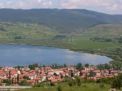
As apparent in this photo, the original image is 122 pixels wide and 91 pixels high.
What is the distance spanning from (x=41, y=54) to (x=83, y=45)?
18427 mm

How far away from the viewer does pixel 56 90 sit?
20.9 m

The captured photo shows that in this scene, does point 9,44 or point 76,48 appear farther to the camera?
point 9,44

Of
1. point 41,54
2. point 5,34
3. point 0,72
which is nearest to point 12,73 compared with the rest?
point 0,72

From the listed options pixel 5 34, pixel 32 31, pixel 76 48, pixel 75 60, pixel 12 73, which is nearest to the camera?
pixel 12 73

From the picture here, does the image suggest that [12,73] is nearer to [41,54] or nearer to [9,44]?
[41,54]

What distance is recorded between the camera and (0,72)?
136 feet

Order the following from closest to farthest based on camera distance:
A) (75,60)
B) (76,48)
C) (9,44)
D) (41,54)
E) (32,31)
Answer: (75,60) → (41,54) → (76,48) → (9,44) → (32,31)

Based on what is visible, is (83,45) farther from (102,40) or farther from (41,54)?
(41,54)

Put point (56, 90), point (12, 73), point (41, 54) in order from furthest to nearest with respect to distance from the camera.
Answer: point (41, 54), point (12, 73), point (56, 90)

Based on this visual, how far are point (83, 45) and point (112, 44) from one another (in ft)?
20.6

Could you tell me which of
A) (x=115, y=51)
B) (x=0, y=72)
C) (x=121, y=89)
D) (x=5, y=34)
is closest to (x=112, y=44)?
(x=115, y=51)

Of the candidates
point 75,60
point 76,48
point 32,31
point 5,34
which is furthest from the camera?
point 32,31

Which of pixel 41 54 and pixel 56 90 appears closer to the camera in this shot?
pixel 56 90

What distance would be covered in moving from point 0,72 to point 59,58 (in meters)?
27.7
